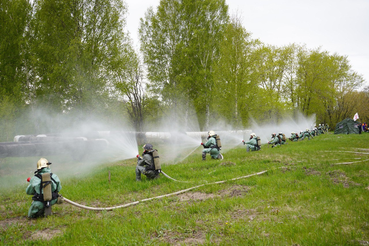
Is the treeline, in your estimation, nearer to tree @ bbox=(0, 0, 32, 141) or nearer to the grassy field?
tree @ bbox=(0, 0, 32, 141)

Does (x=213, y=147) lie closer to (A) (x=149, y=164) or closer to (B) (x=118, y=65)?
(A) (x=149, y=164)

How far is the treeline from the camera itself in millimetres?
21844

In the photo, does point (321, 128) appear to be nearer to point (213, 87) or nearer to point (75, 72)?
point (213, 87)

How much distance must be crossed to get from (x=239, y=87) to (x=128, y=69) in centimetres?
1303

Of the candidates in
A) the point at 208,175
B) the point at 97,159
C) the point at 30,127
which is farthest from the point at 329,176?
the point at 30,127

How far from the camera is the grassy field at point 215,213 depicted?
4155 millimetres

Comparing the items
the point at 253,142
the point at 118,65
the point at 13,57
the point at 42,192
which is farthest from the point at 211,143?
the point at 13,57

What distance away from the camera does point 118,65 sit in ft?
79.7

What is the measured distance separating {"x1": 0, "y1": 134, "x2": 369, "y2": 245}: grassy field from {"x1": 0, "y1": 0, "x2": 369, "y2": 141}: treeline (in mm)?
15904

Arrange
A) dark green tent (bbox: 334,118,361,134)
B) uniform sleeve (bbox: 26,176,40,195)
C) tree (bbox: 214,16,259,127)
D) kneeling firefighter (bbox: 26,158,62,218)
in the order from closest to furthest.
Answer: kneeling firefighter (bbox: 26,158,62,218)
uniform sleeve (bbox: 26,176,40,195)
tree (bbox: 214,16,259,127)
dark green tent (bbox: 334,118,361,134)

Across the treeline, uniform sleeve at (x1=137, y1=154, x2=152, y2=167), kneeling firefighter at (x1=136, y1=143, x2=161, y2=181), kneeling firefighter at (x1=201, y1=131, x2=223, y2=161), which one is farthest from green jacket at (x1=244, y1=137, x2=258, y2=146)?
the treeline

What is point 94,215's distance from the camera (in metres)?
6.07

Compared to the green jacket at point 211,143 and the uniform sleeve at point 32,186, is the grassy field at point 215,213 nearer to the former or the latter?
the uniform sleeve at point 32,186

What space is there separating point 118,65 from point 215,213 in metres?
21.6
